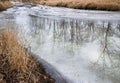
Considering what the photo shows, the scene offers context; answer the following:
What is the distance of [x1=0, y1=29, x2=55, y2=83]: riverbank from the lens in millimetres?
5375

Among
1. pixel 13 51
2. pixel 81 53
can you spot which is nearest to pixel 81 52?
pixel 81 53

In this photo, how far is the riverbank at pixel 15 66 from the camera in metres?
5.38

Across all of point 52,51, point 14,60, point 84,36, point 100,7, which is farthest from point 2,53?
point 100,7

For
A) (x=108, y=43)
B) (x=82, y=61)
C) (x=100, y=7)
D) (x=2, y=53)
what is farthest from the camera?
(x=100, y=7)

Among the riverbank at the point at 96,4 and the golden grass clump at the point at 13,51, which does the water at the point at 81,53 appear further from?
the riverbank at the point at 96,4

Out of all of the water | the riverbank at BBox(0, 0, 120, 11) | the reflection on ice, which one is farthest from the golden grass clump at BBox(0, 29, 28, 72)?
the riverbank at BBox(0, 0, 120, 11)

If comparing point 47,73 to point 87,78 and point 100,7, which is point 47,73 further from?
point 100,7

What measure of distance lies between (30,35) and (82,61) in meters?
3.95

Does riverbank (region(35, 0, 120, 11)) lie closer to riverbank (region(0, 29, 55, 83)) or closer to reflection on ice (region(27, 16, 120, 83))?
reflection on ice (region(27, 16, 120, 83))

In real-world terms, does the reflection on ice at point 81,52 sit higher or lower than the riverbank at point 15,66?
lower

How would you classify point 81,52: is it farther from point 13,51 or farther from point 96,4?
point 96,4

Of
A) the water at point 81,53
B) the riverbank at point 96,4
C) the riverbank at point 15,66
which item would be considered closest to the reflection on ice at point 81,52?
the water at point 81,53

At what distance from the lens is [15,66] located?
5.54 meters

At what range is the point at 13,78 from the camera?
5.37 metres
